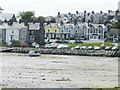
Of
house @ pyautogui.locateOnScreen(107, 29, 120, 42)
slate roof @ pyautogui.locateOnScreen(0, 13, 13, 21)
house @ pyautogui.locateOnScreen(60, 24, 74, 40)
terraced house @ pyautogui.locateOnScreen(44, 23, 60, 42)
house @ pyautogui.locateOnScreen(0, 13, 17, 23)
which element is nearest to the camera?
house @ pyautogui.locateOnScreen(107, 29, 120, 42)

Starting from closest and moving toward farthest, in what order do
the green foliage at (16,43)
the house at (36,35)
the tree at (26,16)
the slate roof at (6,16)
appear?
the green foliage at (16,43) < the house at (36,35) < the slate roof at (6,16) < the tree at (26,16)

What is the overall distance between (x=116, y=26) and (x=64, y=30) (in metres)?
13.6

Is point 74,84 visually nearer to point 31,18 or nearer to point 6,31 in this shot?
point 6,31

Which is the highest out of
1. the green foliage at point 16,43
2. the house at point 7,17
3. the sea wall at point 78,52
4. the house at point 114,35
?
the house at point 7,17

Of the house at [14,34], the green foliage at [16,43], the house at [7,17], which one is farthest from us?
the house at [7,17]

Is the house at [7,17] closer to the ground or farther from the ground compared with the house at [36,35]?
farther from the ground

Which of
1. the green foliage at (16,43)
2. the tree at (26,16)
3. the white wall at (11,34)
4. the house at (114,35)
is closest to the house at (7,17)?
the tree at (26,16)

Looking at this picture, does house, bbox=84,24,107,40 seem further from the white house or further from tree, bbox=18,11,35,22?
tree, bbox=18,11,35,22

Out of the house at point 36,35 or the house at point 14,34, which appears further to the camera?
the house at point 14,34

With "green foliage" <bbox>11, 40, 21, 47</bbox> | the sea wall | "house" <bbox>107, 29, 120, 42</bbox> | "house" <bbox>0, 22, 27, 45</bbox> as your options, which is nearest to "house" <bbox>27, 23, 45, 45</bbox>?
"house" <bbox>0, 22, 27, 45</bbox>

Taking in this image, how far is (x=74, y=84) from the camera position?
3831cm

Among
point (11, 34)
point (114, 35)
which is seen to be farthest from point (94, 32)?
point (11, 34)

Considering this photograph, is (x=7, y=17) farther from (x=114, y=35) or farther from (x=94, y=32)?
(x=114, y=35)

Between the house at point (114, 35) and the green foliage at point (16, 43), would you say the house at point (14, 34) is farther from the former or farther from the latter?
the house at point (114, 35)
